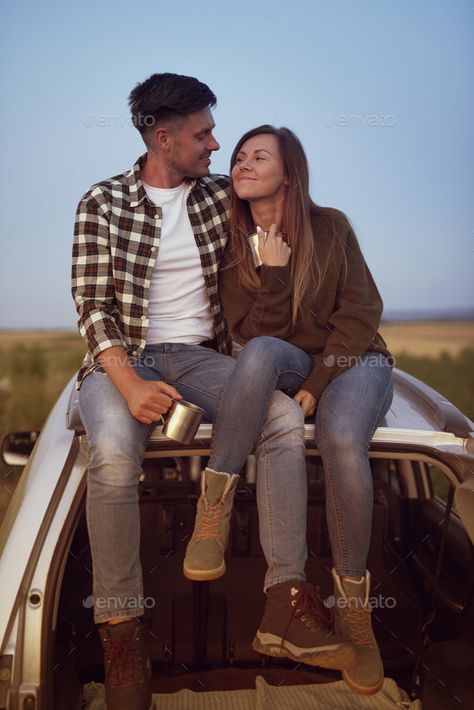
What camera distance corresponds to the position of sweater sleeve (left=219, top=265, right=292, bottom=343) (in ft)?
9.30

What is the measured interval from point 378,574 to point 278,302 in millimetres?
1079

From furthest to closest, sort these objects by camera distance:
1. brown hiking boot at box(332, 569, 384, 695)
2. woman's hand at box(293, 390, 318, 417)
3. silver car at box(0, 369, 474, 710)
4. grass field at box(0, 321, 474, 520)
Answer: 1. grass field at box(0, 321, 474, 520)
2. woman's hand at box(293, 390, 318, 417)
3. brown hiking boot at box(332, 569, 384, 695)
4. silver car at box(0, 369, 474, 710)

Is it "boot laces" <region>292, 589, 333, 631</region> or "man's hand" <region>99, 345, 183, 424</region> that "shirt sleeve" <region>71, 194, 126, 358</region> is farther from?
"boot laces" <region>292, 589, 333, 631</region>

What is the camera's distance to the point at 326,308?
289 cm

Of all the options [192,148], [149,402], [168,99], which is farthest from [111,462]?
[168,99]

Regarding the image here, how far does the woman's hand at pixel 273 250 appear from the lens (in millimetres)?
→ 2857

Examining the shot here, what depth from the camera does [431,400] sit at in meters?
2.84

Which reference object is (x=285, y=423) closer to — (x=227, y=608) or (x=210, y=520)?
(x=210, y=520)

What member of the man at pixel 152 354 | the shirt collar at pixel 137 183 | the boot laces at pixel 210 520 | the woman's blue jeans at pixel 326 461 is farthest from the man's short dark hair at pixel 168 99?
the boot laces at pixel 210 520

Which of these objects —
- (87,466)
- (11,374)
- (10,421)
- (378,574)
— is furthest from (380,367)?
(11,374)

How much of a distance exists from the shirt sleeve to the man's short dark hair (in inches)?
19.8

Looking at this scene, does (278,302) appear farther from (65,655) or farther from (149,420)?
(65,655)

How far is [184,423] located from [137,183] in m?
1.16

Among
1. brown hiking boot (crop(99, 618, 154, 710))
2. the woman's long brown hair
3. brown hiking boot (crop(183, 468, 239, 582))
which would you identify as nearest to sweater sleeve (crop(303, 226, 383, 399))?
the woman's long brown hair
